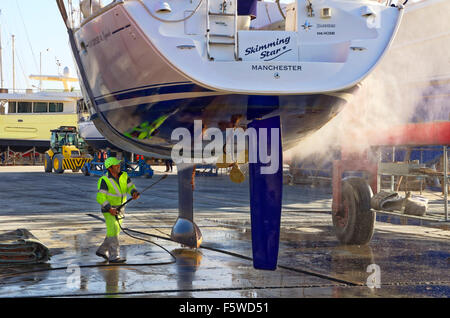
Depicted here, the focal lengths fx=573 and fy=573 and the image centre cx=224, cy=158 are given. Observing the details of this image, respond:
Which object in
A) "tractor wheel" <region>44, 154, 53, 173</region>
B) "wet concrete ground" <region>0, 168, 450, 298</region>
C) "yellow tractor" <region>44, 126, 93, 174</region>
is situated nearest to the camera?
"wet concrete ground" <region>0, 168, 450, 298</region>

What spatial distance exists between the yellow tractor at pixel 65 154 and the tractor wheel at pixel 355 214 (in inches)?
947

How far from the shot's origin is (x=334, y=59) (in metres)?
5.33

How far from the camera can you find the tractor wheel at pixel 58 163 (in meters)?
30.8

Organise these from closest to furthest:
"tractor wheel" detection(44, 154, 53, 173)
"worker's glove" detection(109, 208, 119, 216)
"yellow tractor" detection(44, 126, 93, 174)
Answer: "worker's glove" detection(109, 208, 119, 216)
"yellow tractor" detection(44, 126, 93, 174)
"tractor wheel" detection(44, 154, 53, 173)

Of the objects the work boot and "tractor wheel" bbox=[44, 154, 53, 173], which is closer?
the work boot

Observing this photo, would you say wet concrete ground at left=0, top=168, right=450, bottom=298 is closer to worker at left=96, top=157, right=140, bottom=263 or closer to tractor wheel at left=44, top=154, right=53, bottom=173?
worker at left=96, top=157, right=140, bottom=263

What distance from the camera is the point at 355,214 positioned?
791 centimetres

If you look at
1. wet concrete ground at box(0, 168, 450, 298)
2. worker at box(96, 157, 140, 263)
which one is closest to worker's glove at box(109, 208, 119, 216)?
worker at box(96, 157, 140, 263)

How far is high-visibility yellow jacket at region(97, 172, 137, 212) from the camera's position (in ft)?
23.7

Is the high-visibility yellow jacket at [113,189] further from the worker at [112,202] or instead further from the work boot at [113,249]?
the work boot at [113,249]

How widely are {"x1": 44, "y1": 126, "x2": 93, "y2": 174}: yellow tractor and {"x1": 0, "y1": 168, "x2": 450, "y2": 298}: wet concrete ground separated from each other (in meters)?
18.1

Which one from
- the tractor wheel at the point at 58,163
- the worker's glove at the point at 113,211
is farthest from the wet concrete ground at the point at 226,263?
the tractor wheel at the point at 58,163

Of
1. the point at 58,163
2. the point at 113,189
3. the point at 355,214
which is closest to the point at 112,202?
the point at 113,189
